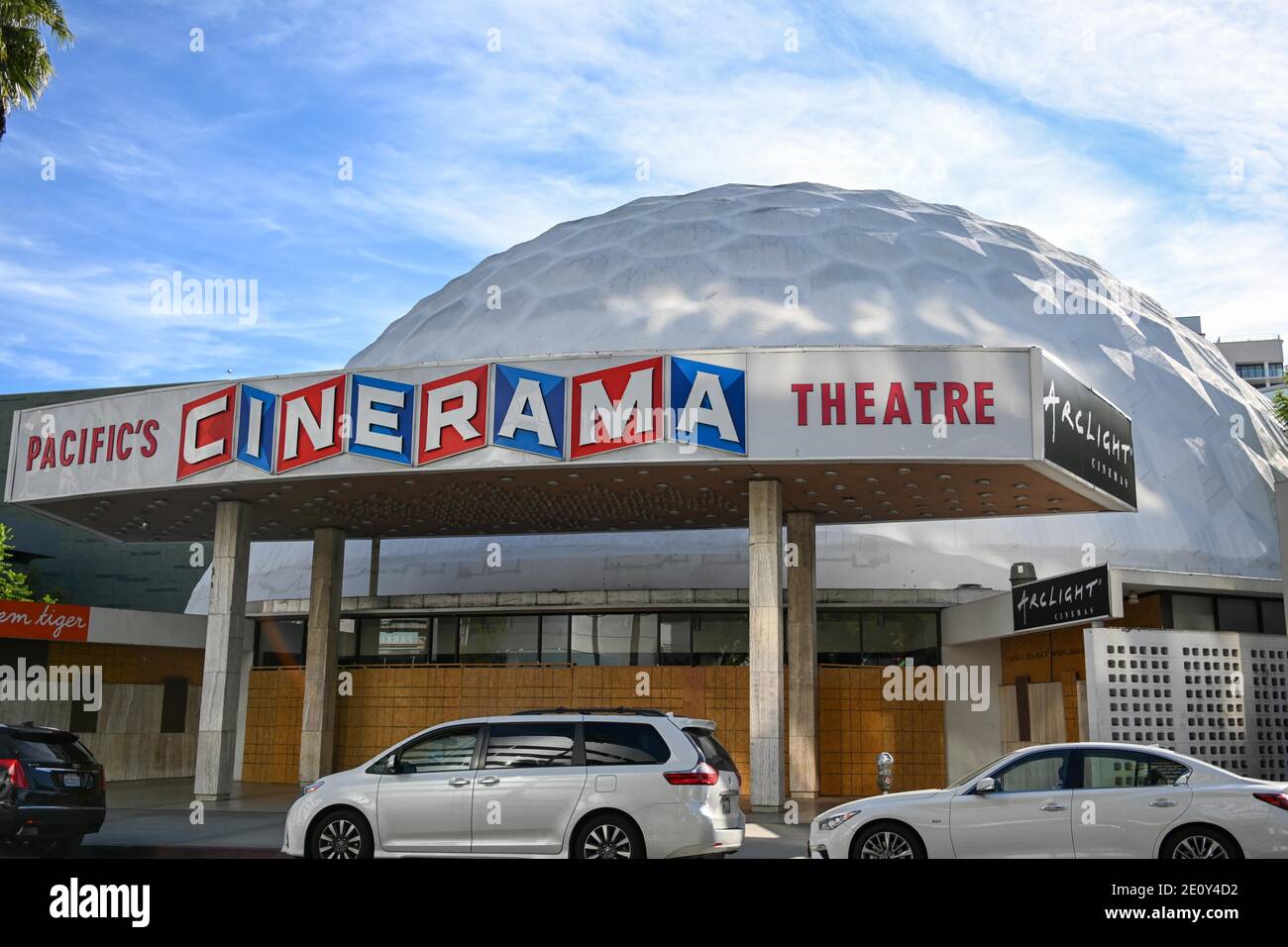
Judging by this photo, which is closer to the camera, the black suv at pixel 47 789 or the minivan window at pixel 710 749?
the minivan window at pixel 710 749

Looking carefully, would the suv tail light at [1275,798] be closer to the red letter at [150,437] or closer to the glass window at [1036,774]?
the glass window at [1036,774]

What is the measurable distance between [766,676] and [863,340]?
9598 mm

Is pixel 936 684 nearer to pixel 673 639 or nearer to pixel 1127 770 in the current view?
pixel 673 639

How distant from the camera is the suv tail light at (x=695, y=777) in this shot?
1182 cm

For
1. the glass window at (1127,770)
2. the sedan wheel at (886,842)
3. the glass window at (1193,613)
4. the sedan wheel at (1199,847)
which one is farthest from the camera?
the glass window at (1193,613)

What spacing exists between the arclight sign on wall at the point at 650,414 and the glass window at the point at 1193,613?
2.77 meters

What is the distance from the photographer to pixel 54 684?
87.3 feet

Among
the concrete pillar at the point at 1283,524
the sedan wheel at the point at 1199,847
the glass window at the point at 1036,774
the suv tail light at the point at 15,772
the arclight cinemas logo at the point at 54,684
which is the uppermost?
the concrete pillar at the point at 1283,524

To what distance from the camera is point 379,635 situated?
28.3 meters

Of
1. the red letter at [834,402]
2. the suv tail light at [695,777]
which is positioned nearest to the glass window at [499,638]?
the red letter at [834,402]

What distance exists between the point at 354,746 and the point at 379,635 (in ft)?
8.56

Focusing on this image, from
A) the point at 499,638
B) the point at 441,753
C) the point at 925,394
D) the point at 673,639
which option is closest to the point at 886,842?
the point at 441,753
